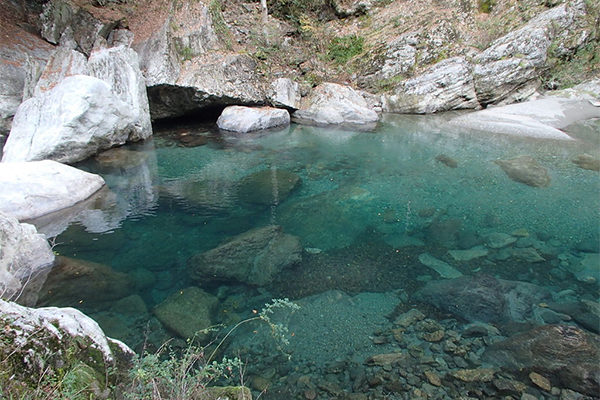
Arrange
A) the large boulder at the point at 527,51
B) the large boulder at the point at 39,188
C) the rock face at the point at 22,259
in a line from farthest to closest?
the large boulder at the point at 527,51
the large boulder at the point at 39,188
the rock face at the point at 22,259

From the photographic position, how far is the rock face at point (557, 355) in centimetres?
291

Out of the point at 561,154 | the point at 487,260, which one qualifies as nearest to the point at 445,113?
the point at 561,154

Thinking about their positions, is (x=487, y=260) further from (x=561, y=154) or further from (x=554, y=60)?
(x=554, y=60)

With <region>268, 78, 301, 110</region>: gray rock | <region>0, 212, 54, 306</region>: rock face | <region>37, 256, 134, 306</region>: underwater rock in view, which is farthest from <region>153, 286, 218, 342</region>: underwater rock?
<region>268, 78, 301, 110</region>: gray rock

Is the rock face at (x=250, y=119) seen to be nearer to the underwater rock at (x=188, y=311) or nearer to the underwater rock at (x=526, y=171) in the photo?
the underwater rock at (x=526, y=171)

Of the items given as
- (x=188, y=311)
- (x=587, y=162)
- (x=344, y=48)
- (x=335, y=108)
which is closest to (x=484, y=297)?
(x=188, y=311)

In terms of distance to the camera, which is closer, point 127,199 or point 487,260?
point 487,260

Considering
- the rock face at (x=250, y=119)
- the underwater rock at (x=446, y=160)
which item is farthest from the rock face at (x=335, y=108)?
the underwater rock at (x=446, y=160)

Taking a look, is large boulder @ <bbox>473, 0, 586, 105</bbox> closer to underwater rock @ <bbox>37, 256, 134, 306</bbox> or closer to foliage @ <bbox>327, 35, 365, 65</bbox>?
foliage @ <bbox>327, 35, 365, 65</bbox>

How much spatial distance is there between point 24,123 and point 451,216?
1038 cm

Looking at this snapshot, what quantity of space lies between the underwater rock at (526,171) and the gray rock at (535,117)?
9.68 feet

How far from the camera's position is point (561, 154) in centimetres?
934

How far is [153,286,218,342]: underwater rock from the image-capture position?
147 inches

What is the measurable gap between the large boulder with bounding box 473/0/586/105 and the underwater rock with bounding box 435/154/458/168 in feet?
21.8
